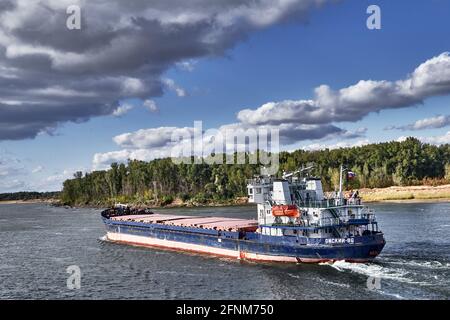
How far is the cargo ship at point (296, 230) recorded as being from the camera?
55.7 m

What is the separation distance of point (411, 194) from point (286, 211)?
126130 millimetres

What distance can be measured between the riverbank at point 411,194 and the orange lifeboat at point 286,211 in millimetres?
116418

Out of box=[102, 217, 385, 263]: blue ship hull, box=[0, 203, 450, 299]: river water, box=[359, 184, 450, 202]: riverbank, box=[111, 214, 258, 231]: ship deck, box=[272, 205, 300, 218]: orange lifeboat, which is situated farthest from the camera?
box=[359, 184, 450, 202]: riverbank

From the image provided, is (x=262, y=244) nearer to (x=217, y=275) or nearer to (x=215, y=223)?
(x=217, y=275)

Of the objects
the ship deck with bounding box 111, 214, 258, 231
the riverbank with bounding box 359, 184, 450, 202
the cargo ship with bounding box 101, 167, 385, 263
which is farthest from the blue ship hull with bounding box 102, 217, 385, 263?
the riverbank with bounding box 359, 184, 450, 202

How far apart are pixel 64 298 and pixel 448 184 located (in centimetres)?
16996

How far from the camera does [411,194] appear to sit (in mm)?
172500

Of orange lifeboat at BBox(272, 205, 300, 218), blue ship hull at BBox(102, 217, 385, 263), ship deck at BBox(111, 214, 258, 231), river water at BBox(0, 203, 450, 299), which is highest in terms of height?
orange lifeboat at BBox(272, 205, 300, 218)

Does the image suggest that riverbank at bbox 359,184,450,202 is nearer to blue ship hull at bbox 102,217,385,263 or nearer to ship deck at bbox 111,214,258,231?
ship deck at bbox 111,214,258,231

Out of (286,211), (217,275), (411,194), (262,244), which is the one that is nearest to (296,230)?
(286,211)

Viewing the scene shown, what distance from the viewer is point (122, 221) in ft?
284

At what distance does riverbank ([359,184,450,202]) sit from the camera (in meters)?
167

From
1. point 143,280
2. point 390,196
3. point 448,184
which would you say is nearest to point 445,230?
point 143,280

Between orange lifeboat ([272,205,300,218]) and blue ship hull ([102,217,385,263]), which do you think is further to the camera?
orange lifeboat ([272,205,300,218])
